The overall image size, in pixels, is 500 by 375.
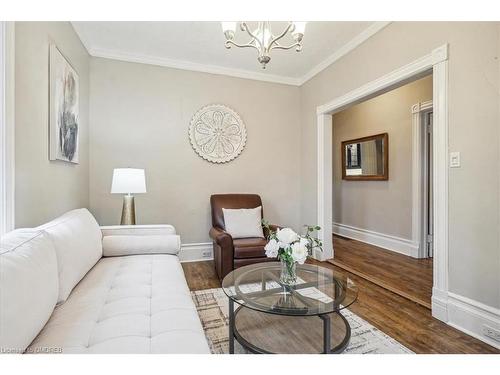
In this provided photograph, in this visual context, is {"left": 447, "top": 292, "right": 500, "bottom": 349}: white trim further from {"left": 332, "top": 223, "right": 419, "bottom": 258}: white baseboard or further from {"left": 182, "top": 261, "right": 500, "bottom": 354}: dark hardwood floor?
{"left": 332, "top": 223, "right": 419, "bottom": 258}: white baseboard

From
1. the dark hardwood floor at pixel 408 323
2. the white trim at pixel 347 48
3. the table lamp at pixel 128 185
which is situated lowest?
the dark hardwood floor at pixel 408 323

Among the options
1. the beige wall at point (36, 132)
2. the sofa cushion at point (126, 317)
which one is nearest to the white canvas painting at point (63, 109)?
the beige wall at point (36, 132)

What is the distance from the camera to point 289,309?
1369 mm

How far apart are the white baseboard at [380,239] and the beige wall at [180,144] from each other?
Result: 4.62ft

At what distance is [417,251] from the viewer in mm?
3527

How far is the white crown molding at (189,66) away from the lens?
122 inches

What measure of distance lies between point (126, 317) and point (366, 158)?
4267mm

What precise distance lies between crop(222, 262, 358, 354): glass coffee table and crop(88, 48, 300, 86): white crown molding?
276 cm

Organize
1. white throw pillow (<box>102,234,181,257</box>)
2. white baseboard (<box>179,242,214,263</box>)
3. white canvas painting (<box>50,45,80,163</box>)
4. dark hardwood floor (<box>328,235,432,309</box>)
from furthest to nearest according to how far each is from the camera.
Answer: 1. white baseboard (<box>179,242,214,263</box>)
2. dark hardwood floor (<box>328,235,432,309</box>)
3. white throw pillow (<box>102,234,181,257</box>)
4. white canvas painting (<box>50,45,80,163</box>)

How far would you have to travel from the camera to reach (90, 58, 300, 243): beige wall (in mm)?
3139

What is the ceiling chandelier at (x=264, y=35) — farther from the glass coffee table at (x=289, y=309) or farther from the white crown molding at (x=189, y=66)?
the white crown molding at (x=189, y=66)

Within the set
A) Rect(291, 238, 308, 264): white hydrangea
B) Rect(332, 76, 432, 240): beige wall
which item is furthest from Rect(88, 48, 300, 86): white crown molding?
Rect(291, 238, 308, 264): white hydrangea
